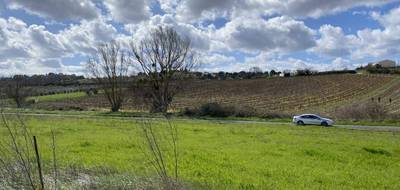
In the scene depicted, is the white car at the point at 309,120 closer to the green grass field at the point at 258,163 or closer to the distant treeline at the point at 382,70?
the green grass field at the point at 258,163

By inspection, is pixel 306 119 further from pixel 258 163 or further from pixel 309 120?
pixel 258 163

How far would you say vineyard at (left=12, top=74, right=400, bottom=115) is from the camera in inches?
2628

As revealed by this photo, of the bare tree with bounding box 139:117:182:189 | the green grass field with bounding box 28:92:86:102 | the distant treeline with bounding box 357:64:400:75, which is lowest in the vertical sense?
the green grass field with bounding box 28:92:86:102

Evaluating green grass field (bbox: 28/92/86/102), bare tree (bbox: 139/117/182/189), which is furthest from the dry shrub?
green grass field (bbox: 28/92/86/102)

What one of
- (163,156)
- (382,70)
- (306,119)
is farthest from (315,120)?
(382,70)

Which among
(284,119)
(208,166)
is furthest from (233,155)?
(284,119)

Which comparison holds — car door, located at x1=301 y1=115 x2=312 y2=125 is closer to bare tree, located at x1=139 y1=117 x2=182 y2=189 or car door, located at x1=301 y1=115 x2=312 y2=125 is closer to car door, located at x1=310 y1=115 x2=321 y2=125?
car door, located at x1=310 y1=115 x2=321 y2=125

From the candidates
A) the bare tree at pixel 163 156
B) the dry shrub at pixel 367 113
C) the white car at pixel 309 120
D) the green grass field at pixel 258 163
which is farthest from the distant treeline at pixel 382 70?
the bare tree at pixel 163 156

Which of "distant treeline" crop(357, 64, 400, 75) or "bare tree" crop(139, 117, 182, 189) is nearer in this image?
"bare tree" crop(139, 117, 182, 189)

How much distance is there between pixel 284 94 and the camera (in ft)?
283

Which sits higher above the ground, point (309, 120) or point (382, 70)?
point (382, 70)

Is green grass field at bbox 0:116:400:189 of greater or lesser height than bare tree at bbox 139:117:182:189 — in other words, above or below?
below

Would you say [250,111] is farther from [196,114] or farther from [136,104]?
[136,104]

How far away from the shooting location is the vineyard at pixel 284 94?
66.8 meters
